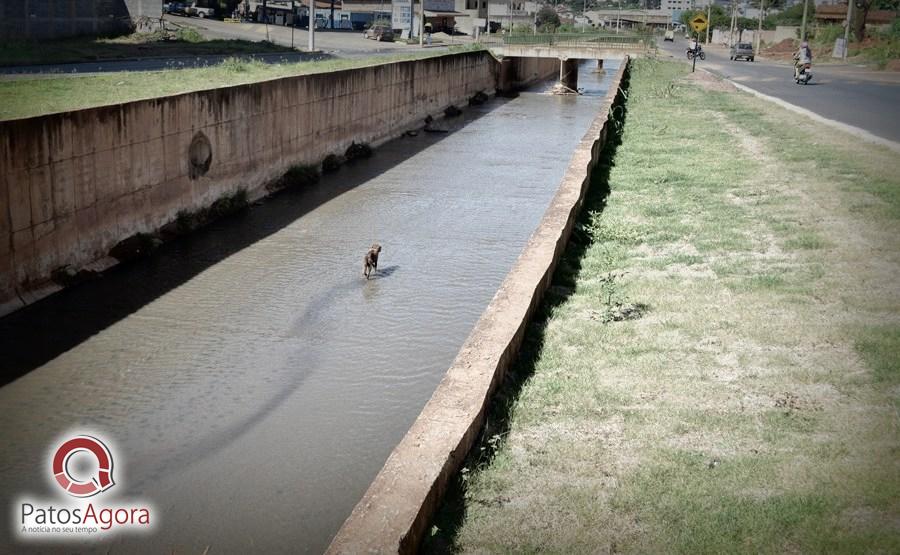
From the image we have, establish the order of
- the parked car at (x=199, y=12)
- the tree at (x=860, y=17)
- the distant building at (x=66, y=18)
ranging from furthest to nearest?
the parked car at (x=199, y=12) → the tree at (x=860, y=17) → the distant building at (x=66, y=18)

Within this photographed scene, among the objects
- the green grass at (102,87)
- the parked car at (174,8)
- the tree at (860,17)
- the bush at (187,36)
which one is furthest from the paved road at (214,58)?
the tree at (860,17)

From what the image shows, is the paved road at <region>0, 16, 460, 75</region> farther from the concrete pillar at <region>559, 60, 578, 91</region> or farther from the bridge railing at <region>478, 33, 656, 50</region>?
the concrete pillar at <region>559, 60, 578, 91</region>

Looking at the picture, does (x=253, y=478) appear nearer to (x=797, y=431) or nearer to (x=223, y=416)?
(x=223, y=416)

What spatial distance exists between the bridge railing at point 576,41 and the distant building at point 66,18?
63.5 feet

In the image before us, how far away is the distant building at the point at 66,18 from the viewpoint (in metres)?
38.9

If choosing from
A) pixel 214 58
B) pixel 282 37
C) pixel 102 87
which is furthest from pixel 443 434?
pixel 282 37

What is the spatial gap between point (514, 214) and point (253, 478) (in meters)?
11.8

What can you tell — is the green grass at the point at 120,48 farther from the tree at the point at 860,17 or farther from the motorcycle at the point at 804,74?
the tree at the point at 860,17

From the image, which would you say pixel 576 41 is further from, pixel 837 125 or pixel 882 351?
pixel 882 351

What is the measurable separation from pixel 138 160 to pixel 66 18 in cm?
3146

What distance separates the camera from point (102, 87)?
18.2m

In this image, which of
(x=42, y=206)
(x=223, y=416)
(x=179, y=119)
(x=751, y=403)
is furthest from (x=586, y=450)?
(x=179, y=119)

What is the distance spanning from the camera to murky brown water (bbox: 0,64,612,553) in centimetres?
775

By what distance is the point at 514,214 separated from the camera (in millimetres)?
19031
